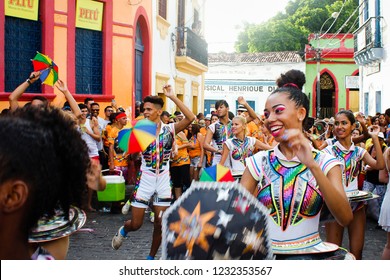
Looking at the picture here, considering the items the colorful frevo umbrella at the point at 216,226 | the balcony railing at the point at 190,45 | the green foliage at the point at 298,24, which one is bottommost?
the colorful frevo umbrella at the point at 216,226

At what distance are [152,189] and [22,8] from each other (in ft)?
21.0

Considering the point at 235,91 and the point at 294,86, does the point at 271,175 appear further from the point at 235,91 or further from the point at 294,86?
the point at 235,91

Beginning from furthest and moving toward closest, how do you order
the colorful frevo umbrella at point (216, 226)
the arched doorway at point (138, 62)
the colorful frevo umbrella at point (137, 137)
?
the arched doorway at point (138, 62)
the colorful frevo umbrella at point (137, 137)
the colorful frevo umbrella at point (216, 226)

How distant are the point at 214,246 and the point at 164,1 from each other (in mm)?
17651

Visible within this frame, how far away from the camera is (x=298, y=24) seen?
46.1 metres

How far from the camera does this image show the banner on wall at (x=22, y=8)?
1063 cm

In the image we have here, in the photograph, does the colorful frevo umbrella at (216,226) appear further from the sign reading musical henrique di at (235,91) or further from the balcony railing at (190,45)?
the sign reading musical henrique di at (235,91)

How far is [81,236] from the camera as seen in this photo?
726cm

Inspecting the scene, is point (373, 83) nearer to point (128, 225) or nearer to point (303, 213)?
point (128, 225)

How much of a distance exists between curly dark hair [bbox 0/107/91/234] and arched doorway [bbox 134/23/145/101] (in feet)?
48.8

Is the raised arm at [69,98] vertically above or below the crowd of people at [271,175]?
above

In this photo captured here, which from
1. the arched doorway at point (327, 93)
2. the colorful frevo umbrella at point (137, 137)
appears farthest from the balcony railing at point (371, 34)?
the colorful frevo umbrella at point (137, 137)

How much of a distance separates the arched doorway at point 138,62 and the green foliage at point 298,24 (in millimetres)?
30046

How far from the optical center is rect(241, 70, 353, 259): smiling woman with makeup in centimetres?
274
